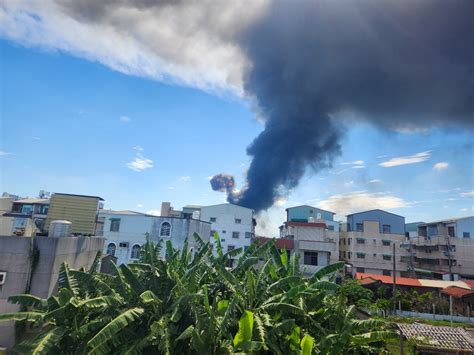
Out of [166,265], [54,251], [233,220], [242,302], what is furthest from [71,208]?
[233,220]

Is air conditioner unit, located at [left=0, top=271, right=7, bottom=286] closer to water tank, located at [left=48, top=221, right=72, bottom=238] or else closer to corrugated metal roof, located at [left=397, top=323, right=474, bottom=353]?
water tank, located at [left=48, top=221, right=72, bottom=238]

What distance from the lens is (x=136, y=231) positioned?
110 feet

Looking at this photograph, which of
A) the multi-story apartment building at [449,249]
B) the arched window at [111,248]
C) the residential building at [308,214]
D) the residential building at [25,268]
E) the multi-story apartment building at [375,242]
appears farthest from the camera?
the residential building at [308,214]

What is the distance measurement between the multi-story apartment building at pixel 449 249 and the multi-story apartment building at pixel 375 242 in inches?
105

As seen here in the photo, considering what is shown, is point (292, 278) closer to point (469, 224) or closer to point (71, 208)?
point (71, 208)

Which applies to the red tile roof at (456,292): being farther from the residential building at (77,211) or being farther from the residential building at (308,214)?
the residential building at (77,211)

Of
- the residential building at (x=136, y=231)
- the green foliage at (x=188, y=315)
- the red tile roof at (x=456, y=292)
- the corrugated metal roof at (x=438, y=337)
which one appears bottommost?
the red tile roof at (x=456, y=292)

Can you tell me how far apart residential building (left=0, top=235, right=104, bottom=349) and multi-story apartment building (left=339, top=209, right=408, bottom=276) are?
48.8 meters

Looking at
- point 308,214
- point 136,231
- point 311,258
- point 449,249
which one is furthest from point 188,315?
point 449,249

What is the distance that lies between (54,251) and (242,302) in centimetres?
803

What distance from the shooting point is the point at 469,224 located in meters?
47.2

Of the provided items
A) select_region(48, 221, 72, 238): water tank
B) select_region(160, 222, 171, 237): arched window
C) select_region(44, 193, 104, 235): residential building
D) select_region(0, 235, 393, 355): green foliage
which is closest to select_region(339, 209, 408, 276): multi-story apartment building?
select_region(160, 222, 171, 237): arched window

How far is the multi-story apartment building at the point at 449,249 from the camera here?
46219 millimetres

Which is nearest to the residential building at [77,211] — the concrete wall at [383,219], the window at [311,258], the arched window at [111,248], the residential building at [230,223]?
the arched window at [111,248]
